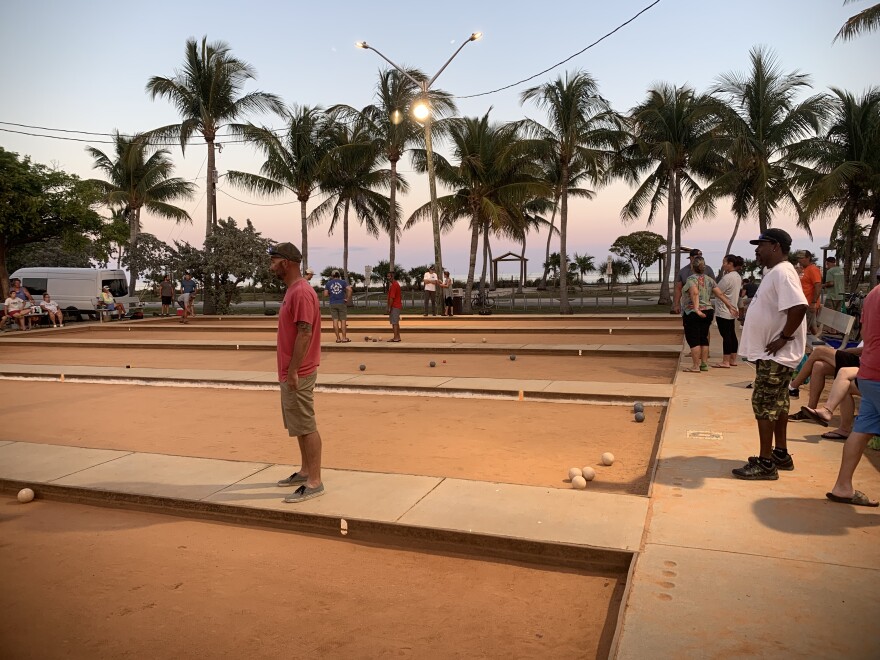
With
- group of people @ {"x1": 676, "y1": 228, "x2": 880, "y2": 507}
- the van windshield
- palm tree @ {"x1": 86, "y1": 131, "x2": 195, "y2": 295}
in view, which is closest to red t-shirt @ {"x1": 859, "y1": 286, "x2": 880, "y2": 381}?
group of people @ {"x1": 676, "y1": 228, "x2": 880, "y2": 507}

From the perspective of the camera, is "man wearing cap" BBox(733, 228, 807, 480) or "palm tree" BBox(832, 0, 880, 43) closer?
"man wearing cap" BBox(733, 228, 807, 480)

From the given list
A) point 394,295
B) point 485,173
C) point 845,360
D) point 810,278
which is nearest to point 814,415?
point 845,360

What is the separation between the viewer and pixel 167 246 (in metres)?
32.8

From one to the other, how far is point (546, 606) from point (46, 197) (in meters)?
30.6

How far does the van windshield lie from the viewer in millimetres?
27766

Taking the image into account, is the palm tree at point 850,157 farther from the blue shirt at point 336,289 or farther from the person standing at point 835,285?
the blue shirt at point 336,289

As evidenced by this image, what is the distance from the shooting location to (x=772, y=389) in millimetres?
4820

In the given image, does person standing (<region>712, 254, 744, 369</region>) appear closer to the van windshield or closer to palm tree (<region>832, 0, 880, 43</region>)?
palm tree (<region>832, 0, 880, 43</region>)

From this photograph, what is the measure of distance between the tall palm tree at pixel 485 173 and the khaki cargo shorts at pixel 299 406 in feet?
78.5

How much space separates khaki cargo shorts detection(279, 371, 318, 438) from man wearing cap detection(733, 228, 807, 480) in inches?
132

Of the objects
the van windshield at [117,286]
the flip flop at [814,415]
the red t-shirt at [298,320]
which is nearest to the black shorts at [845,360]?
the flip flop at [814,415]

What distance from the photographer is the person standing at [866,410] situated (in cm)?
423

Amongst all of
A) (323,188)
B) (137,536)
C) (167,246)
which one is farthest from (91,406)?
(323,188)

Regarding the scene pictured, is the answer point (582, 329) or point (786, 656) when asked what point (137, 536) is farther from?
point (582, 329)
